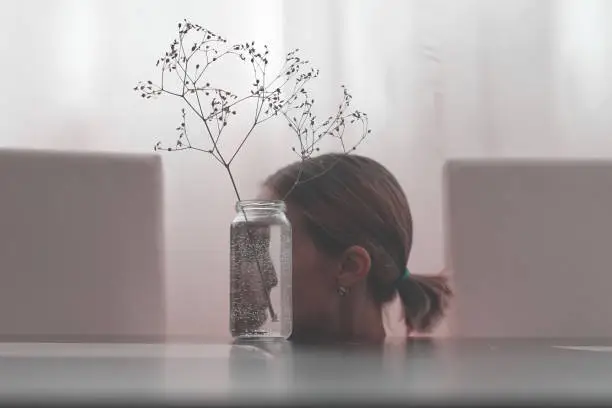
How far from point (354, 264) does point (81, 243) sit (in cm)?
61

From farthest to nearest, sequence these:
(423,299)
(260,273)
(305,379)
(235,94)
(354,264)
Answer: (235,94), (423,299), (354,264), (260,273), (305,379)

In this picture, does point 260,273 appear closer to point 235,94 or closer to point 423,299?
point 423,299

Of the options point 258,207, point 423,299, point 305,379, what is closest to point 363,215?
point 423,299

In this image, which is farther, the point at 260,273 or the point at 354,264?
the point at 354,264

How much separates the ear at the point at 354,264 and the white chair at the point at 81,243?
1.45 feet

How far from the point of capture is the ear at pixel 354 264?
1.46m

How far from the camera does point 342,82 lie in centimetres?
180

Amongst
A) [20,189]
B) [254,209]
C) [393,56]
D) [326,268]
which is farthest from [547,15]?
[20,189]

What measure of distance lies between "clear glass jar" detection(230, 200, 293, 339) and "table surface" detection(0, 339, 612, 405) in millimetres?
352

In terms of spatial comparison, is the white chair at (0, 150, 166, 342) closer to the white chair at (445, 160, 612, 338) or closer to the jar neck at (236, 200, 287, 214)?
the jar neck at (236, 200, 287, 214)

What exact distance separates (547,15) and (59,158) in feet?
3.89

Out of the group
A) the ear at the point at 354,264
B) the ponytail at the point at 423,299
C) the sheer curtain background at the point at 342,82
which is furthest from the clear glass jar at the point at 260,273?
the sheer curtain background at the point at 342,82

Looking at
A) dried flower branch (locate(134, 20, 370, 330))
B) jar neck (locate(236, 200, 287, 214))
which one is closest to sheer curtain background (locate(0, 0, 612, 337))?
dried flower branch (locate(134, 20, 370, 330))

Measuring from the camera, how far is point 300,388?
0.43 metres
